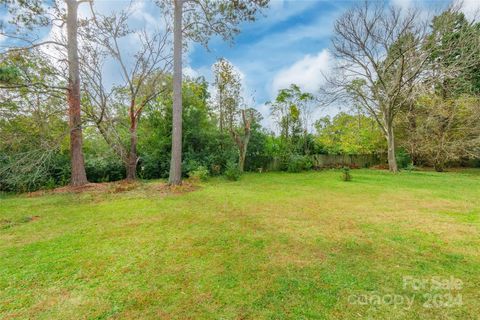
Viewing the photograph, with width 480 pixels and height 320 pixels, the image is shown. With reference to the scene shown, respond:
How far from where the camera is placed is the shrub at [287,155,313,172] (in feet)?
43.5

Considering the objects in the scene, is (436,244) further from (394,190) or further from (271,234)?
(394,190)

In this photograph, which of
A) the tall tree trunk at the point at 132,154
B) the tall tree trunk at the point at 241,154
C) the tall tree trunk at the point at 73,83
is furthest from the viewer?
the tall tree trunk at the point at 241,154

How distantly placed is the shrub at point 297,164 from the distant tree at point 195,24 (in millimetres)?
6976

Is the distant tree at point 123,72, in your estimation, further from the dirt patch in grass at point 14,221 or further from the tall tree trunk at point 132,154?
the dirt patch in grass at point 14,221

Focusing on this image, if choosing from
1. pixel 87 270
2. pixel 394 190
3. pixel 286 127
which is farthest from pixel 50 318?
pixel 286 127

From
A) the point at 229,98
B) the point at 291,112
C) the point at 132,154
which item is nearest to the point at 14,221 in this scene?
the point at 132,154

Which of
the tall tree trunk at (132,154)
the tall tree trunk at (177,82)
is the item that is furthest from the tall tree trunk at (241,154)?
the tall tree trunk at (132,154)

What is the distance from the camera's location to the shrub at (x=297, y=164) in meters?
13.3

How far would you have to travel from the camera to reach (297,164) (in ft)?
43.6

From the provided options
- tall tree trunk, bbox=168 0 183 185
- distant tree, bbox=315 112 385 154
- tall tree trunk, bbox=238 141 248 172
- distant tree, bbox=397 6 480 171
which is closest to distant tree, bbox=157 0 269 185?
tall tree trunk, bbox=168 0 183 185

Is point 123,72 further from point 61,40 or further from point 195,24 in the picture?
point 195,24

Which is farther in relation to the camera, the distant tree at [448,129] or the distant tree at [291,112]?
the distant tree at [291,112]

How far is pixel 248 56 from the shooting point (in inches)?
385

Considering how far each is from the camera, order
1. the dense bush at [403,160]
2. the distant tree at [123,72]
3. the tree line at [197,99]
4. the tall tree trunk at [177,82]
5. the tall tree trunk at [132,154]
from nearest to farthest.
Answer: the tree line at [197,99] → the tall tree trunk at [177,82] → the distant tree at [123,72] → the tall tree trunk at [132,154] → the dense bush at [403,160]
